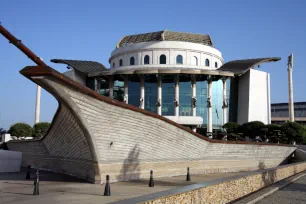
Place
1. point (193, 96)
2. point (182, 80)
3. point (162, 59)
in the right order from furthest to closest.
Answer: point (162, 59), point (182, 80), point (193, 96)

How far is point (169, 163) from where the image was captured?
801 inches

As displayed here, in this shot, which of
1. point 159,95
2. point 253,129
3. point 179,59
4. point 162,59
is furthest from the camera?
point 162,59

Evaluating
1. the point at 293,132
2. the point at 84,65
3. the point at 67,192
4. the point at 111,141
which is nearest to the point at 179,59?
the point at 84,65

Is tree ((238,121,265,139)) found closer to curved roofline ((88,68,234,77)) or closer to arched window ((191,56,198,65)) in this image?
curved roofline ((88,68,234,77))

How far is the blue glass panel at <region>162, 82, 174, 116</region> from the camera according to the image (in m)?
53.5

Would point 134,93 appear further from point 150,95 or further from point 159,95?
point 159,95

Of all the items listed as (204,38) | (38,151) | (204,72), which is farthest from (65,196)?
(204,38)

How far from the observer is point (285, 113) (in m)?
116

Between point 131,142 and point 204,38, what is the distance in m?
47.7

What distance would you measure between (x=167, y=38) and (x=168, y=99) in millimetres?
11226

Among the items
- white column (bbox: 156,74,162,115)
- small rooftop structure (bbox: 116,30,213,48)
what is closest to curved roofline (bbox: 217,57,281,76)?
small rooftop structure (bbox: 116,30,213,48)

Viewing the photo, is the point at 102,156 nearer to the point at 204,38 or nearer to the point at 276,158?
the point at 276,158

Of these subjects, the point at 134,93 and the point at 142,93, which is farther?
the point at 134,93

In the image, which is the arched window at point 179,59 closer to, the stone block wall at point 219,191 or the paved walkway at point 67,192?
the paved walkway at point 67,192
